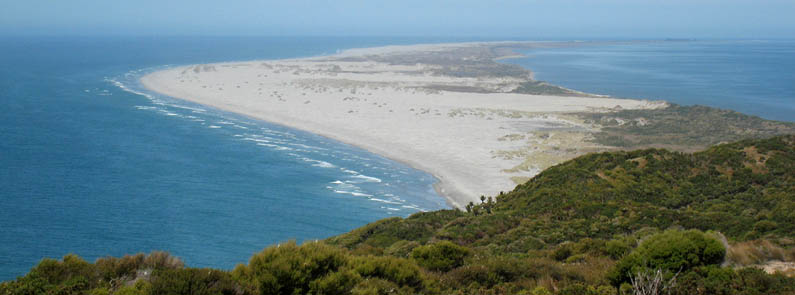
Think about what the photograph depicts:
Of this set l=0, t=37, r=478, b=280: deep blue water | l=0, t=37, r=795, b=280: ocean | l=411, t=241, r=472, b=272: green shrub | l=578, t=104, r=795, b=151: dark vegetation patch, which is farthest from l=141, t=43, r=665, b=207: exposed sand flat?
l=411, t=241, r=472, b=272: green shrub

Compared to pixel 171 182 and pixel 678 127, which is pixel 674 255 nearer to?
pixel 171 182

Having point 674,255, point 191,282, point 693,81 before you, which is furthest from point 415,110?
point 693,81

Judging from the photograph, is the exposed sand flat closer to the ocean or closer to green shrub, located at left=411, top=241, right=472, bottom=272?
the ocean

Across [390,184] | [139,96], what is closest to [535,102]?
[390,184]

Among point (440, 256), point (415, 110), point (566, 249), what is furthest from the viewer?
point (415, 110)

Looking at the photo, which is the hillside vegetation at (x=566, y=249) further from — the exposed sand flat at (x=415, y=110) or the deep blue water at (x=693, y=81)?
the deep blue water at (x=693, y=81)

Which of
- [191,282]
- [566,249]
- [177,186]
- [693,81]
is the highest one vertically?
[191,282]
